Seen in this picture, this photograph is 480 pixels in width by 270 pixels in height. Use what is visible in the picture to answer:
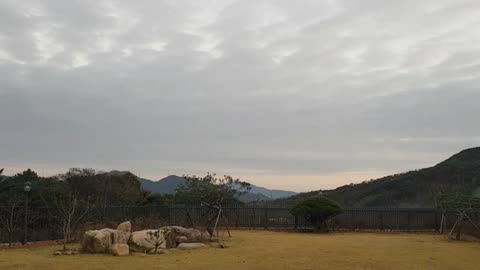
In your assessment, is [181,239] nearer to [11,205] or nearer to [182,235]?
[182,235]

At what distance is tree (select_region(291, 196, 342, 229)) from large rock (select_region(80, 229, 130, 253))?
14.3 metres

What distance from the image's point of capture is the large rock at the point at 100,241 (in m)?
16.6

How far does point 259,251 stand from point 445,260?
5.77 meters

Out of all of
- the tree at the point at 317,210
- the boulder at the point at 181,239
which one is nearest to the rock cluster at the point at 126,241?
the boulder at the point at 181,239

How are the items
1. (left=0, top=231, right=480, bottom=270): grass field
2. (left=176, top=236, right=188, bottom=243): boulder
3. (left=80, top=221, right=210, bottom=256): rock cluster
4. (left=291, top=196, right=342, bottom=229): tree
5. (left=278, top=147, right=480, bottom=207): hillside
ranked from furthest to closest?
(left=278, top=147, right=480, bottom=207): hillside, (left=291, top=196, right=342, bottom=229): tree, (left=176, top=236, right=188, bottom=243): boulder, (left=80, top=221, right=210, bottom=256): rock cluster, (left=0, top=231, right=480, bottom=270): grass field

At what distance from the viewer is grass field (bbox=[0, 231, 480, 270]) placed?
14.0 meters

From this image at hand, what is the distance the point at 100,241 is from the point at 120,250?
2.77 feet

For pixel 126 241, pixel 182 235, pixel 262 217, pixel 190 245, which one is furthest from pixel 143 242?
pixel 262 217

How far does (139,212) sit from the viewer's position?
93.8 ft

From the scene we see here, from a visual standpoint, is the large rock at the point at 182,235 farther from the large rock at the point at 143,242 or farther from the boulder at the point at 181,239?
the large rock at the point at 143,242

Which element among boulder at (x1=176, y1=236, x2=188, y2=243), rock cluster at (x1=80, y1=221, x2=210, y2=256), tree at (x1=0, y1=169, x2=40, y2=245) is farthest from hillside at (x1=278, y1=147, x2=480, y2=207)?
rock cluster at (x1=80, y1=221, x2=210, y2=256)

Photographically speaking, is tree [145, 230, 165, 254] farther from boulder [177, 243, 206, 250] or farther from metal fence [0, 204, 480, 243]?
metal fence [0, 204, 480, 243]

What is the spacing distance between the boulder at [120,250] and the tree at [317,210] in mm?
14670

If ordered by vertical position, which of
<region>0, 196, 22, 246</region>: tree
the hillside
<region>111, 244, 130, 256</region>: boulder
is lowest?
<region>111, 244, 130, 256</region>: boulder
